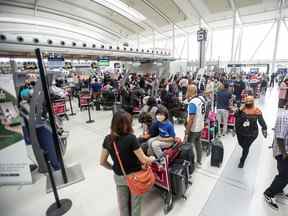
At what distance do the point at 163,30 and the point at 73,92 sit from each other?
1359 centimetres

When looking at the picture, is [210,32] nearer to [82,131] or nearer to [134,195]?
[82,131]

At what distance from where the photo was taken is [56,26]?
60.1 feet

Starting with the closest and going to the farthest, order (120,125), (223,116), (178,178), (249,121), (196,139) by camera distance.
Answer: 1. (120,125)
2. (178,178)
3. (249,121)
4. (196,139)
5. (223,116)

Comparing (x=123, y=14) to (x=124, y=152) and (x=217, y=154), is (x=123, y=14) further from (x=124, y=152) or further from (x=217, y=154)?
(x=124, y=152)

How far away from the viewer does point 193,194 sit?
2350mm

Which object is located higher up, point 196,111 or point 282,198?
point 196,111

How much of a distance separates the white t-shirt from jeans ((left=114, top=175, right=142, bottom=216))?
5.46ft

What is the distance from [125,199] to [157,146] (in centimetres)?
91

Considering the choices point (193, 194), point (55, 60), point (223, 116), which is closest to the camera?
point (193, 194)

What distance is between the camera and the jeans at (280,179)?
1986 millimetres

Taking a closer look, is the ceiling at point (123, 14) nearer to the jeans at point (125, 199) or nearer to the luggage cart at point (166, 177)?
the luggage cart at point (166, 177)

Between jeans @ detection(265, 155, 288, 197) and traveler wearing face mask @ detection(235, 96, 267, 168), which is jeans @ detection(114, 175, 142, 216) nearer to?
jeans @ detection(265, 155, 288, 197)

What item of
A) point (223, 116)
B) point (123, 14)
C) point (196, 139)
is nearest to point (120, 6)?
point (123, 14)

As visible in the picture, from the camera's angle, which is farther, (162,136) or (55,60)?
(55,60)
